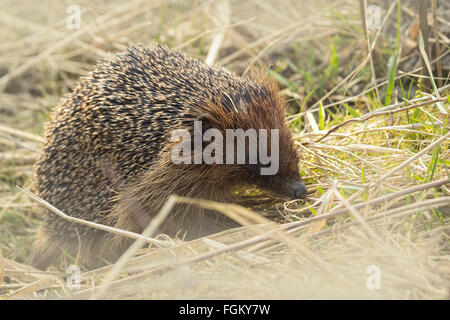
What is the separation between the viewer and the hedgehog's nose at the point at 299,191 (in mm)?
4062

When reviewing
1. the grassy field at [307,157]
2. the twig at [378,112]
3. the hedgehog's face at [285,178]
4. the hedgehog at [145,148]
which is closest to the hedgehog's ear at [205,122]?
the hedgehog at [145,148]

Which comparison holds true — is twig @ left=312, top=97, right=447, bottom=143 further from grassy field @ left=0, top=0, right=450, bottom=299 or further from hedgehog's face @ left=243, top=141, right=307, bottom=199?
hedgehog's face @ left=243, top=141, right=307, bottom=199

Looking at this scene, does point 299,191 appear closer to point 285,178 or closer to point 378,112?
point 285,178

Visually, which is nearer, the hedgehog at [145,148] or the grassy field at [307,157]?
the grassy field at [307,157]

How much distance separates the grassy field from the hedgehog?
0.31 metres

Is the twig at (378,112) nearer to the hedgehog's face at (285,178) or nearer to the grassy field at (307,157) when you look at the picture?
the grassy field at (307,157)

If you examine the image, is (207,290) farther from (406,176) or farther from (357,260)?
(406,176)

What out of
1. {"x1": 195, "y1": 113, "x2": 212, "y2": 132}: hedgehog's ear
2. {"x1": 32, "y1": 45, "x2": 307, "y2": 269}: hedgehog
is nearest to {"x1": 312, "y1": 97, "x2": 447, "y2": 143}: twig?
{"x1": 32, "y1": 45, "x2": 307, "y2": 269}: hedgehog

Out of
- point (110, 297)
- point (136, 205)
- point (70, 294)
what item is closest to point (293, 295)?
point (110, 297)

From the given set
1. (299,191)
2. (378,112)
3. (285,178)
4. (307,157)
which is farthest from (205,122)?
(378,112)

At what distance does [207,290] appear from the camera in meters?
3.19

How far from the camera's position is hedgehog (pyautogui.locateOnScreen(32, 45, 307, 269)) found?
13.7 ft

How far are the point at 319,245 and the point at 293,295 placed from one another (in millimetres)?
604

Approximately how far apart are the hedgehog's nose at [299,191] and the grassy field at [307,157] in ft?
0.46
